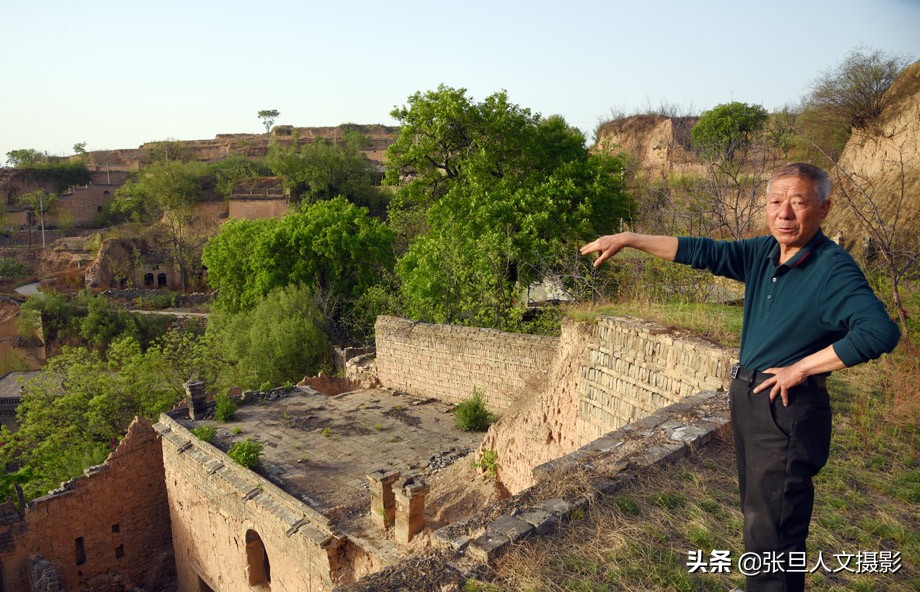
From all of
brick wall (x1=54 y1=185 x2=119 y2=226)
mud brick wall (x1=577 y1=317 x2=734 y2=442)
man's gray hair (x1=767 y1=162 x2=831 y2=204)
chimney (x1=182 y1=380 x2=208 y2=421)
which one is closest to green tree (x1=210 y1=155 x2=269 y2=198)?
brick wall (x1=54 y1=185 x2=119 y2=226)

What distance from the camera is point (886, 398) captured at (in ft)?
16.7

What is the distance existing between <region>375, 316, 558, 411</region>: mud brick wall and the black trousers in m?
8.08

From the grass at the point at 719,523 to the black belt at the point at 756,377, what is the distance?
4.10ft

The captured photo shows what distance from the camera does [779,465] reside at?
2506mm

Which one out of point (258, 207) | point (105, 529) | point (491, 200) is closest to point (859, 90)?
point (491, 200)

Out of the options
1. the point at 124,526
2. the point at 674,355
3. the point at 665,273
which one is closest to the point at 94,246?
the point at 124,526

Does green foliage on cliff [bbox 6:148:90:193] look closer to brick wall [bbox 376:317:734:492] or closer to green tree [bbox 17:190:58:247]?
green tree [bbox 17:190:58:247]

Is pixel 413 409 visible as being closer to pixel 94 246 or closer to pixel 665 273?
pixel 665 273

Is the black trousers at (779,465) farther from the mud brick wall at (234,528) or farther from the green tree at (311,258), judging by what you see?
the green tree at (311,258)

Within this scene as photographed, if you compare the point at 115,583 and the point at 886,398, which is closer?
the point at 886,398

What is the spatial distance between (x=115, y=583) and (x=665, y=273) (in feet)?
46.5

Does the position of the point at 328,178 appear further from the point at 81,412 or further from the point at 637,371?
the point at 637,371

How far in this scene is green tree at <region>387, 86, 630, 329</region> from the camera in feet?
51.5

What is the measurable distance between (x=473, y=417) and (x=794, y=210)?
9.73m
